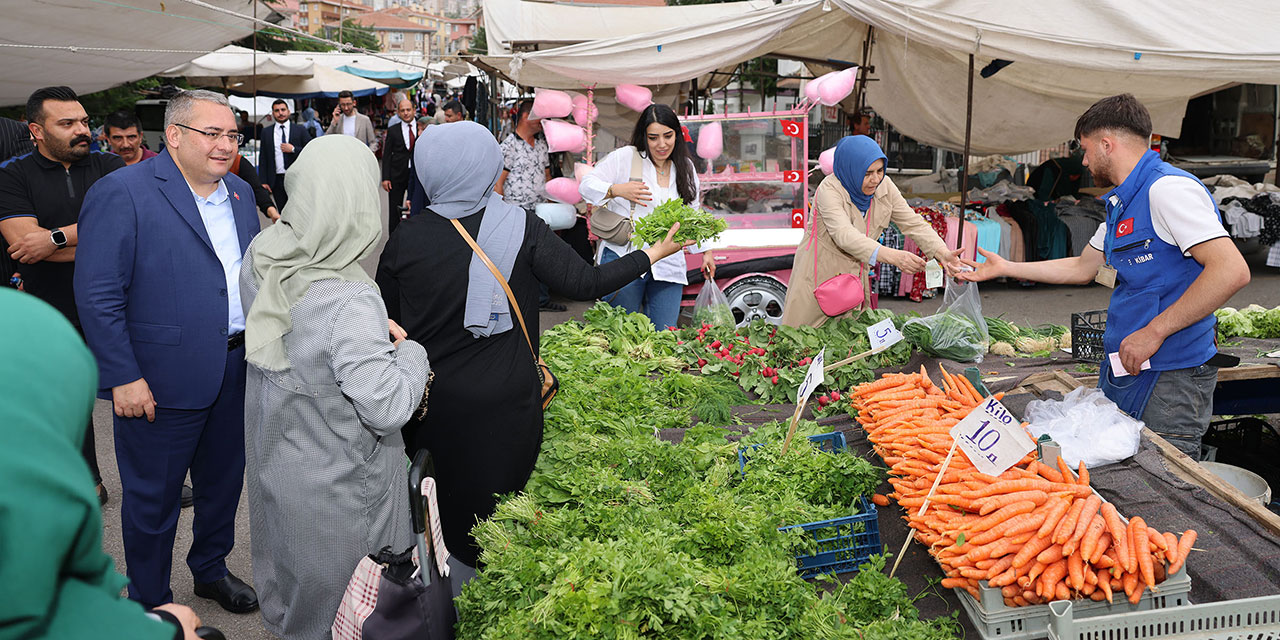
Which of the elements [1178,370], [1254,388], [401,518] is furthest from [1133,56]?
[401,518]

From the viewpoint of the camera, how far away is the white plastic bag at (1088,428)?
117 inches

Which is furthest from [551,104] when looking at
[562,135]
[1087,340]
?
[1087,340]

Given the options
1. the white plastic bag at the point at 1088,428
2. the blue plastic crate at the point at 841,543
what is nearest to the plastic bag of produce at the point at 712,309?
the white plastic bag at the point at 1088,428

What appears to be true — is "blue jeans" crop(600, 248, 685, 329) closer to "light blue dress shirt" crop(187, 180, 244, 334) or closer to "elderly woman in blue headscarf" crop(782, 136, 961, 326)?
"elderly woman in blue headscarf" crop(782, 136, 961, 326)

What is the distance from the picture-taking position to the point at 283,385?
2760mm

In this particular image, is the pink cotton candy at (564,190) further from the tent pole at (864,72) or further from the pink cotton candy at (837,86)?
the tent pole at (864,72)

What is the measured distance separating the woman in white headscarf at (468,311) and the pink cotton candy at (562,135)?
5.60 metres

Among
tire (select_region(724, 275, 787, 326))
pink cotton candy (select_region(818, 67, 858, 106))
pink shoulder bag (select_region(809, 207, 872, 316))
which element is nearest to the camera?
pink shoulder bag (select_region(809, 207, 872, 316))

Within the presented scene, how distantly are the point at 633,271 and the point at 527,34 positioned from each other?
7155mm

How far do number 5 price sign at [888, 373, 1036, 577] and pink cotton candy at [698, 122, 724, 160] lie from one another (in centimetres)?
550

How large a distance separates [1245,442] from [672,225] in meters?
3.65

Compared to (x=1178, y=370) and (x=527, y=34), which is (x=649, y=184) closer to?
(x=1178, y=370)

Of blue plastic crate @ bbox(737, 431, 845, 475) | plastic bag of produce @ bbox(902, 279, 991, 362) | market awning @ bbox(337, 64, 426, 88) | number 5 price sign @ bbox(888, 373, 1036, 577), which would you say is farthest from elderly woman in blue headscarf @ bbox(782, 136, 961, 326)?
market awning @ bbox(337, 64, 426, 88)

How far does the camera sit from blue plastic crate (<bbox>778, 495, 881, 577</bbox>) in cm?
283
